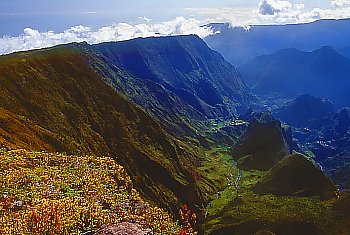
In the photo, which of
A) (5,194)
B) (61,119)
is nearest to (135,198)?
(5,194)

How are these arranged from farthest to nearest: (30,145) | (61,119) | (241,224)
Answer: (61,119) → (241,224) → (30,145)

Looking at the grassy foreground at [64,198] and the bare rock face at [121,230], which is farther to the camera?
the grassy foreground at [64,198]

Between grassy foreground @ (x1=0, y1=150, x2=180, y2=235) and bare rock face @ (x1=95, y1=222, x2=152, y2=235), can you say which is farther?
grassy foreground @ (x1=0, y1=150, x2=180, y2=235)

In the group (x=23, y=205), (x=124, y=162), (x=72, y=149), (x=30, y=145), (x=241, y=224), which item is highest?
(x=23, y=205)

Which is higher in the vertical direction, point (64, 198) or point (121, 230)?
point (121, 230)

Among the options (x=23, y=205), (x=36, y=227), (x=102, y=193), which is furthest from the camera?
(x=102, y=193)

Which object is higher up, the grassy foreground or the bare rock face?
the bare rock face

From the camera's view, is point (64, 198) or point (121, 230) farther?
point (64, 198)

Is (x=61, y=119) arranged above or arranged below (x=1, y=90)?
below

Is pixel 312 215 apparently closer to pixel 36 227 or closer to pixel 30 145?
pixel 30 145

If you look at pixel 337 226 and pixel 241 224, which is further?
pixel 241 224

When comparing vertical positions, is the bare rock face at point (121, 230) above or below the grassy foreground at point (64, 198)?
above
